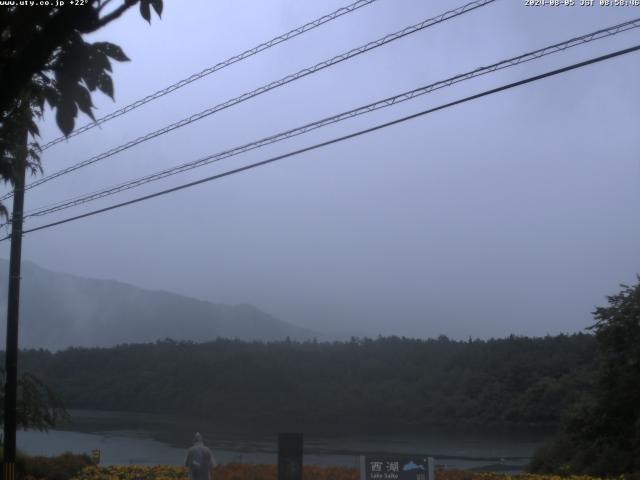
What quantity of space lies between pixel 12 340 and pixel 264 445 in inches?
631

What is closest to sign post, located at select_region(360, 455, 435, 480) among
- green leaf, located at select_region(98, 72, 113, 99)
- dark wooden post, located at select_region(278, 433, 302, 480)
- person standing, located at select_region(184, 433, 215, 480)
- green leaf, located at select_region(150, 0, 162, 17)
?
dark wooden post, located at select_region(278, 433, 302, 480)

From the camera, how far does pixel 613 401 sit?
1722cm

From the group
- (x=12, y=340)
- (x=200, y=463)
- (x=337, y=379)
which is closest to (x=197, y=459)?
(x=200, y=463)

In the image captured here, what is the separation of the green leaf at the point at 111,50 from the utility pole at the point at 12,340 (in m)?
10.7

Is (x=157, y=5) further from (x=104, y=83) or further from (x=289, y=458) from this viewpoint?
(x=289, y=458)

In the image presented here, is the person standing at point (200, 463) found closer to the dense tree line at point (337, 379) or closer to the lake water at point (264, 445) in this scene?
the lake water at point (264, 445)

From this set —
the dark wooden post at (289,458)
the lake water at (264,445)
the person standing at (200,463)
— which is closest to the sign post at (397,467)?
the dark wooden post at (289,458)

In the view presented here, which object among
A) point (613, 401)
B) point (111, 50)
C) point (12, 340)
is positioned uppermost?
point (111, 50)

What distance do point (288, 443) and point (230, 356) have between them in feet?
160

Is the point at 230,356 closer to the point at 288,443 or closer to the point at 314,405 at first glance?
the point at 314,405

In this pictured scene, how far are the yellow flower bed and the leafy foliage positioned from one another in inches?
91.4

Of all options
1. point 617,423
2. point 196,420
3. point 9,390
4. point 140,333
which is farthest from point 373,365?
point 140,333

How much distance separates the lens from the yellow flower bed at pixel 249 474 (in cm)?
1470

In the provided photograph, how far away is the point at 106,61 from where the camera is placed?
425 centimetres
